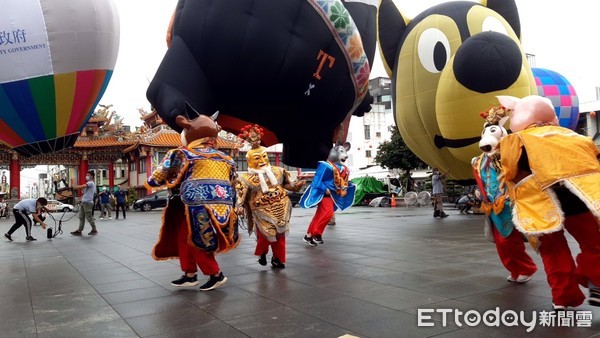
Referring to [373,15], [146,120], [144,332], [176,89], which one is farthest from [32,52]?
[146,120]

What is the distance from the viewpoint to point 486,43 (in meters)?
8.56

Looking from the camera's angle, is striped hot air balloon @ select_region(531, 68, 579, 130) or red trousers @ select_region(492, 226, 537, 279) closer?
red trousers @ select_region(492, 226, 537, 279)

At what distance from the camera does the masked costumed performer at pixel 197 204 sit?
4.30 metres

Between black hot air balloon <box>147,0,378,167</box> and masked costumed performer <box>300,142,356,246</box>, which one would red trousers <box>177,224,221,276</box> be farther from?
masked costumed performer <box>300,142,356,246</box>

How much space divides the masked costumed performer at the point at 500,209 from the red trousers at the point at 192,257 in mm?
2543

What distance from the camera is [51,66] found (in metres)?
6.46

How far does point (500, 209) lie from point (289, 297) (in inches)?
76.7

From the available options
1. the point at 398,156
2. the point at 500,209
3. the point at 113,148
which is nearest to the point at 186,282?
the point at 500,209

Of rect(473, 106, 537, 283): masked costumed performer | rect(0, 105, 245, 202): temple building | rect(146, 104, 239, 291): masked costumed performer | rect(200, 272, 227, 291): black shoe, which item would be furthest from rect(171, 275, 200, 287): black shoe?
rect(0, 105, 245, 202): temple building

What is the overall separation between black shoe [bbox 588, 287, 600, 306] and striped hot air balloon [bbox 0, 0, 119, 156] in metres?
6.53

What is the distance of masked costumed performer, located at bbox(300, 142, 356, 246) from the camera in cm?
766

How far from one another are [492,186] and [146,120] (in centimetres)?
3791

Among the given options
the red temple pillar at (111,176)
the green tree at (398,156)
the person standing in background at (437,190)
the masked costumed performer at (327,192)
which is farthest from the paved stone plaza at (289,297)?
the red temple pillar at (111,176)

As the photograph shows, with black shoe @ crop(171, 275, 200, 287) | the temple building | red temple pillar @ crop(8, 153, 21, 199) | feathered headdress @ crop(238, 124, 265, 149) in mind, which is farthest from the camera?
the temple building
